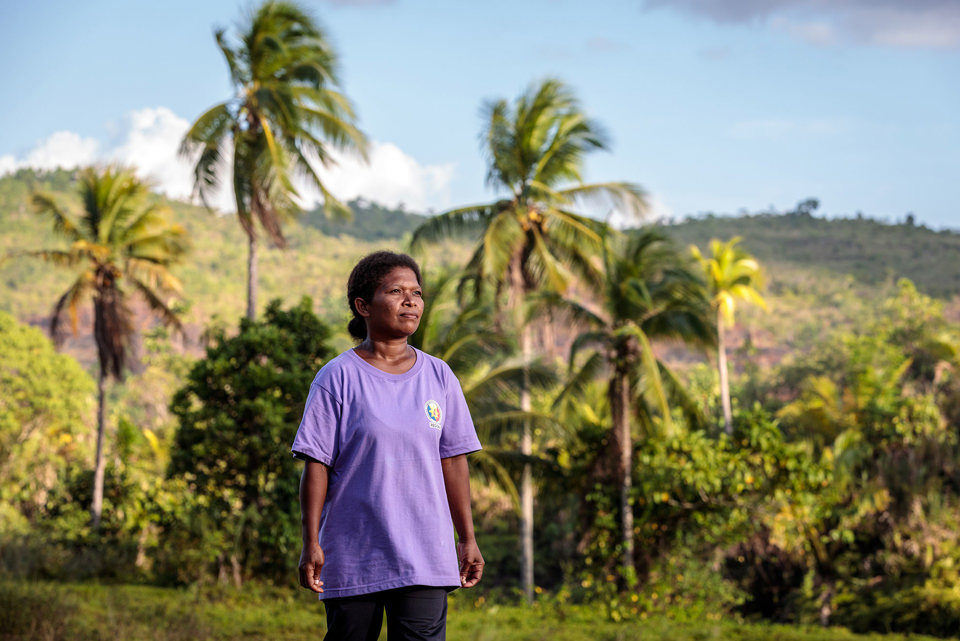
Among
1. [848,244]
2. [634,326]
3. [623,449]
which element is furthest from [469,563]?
[848,244]

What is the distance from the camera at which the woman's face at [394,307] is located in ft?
10.2

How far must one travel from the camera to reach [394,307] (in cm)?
312

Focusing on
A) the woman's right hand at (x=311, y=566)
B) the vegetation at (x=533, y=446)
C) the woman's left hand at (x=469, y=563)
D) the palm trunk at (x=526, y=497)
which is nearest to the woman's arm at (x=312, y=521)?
the woman's right hand at (x=311, y=566)

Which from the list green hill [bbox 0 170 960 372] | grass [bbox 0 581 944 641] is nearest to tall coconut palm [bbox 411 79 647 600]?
grass [bbox 0 581 944 641]

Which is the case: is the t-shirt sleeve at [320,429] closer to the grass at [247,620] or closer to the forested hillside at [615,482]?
the grass at [247,620]

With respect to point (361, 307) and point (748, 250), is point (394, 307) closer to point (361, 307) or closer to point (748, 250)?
point (361, 307)

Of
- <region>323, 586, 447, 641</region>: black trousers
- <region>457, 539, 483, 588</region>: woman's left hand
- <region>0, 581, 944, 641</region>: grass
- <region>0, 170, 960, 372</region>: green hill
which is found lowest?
<region>0, 581, 944, 641</region>: grass

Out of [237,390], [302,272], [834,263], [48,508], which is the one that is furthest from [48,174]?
[237,390]

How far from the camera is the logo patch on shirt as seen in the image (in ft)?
10.0

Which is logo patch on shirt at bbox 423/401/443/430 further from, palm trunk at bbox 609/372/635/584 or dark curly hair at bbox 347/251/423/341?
palm trunk at bbox 609/372/635/584

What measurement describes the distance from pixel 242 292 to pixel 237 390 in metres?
55.4

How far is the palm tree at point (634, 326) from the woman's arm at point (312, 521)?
45.8ft

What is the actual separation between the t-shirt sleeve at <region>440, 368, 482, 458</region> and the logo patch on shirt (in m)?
0.06


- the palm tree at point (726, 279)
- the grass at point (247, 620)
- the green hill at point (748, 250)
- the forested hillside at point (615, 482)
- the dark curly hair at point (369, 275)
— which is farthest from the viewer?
the green hill at point (748, 250)
